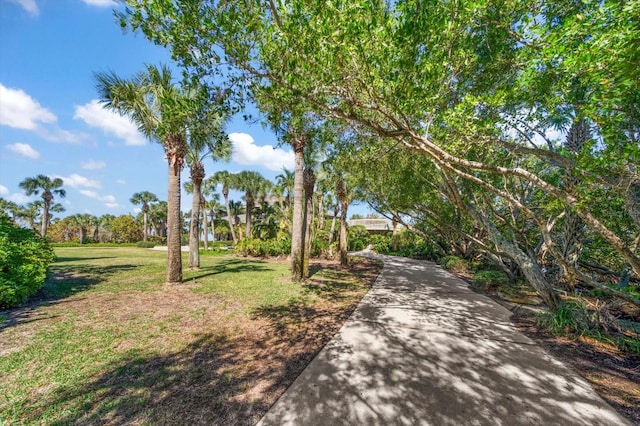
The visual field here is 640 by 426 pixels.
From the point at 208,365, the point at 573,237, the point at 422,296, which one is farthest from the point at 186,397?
the point at 573,237

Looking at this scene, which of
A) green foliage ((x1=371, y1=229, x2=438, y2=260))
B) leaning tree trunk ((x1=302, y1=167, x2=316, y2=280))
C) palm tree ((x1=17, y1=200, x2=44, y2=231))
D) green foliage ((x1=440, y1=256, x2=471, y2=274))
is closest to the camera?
leaning tree trunk ((x1=302, y1=167, x2=316, y2=280))

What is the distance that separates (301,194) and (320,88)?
19.7 feet

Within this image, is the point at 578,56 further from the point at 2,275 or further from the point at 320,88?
the point at 2,275

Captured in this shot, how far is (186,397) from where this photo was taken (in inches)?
121

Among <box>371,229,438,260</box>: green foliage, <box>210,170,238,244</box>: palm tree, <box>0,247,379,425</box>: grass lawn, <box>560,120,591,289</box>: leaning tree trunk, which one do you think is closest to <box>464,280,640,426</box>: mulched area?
<box>560,120,591,289</box>: leaning tree trunk

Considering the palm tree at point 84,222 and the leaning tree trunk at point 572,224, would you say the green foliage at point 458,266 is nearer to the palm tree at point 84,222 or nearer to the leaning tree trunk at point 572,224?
the leaning tree trunk at point 572,224

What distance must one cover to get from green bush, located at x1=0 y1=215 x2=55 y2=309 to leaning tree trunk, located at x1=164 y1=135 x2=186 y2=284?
3232mm

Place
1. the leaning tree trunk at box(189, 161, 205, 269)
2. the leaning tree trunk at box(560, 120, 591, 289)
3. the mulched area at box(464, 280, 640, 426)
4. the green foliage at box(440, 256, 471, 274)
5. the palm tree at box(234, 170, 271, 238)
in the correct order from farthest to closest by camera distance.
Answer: the palm tree at box(234, 170, 271, 238)
the green foliage at box(440, 256, 471, 274)
the leaning tree trunk at box(189, 161, 205, 269)
the leaning tree trunk at box(560, 120, 591, 289)
the mulched area at box(464, 280, 640, 426)

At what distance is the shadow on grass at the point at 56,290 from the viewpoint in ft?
18.0

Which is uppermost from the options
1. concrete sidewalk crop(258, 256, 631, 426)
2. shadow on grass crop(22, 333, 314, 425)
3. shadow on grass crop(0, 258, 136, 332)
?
shadow on grass crop(0, 258, 136, 332)

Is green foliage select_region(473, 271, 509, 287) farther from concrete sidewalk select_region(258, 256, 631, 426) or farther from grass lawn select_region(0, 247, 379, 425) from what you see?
grass lawn select_region(0, 247, 379, 425)

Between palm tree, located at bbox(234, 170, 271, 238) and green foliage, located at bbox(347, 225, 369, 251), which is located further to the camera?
green foliage, located at bbox(347, 225, 369, 251)

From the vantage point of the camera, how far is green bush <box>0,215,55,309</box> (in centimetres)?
557

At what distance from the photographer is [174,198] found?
9086 mm
